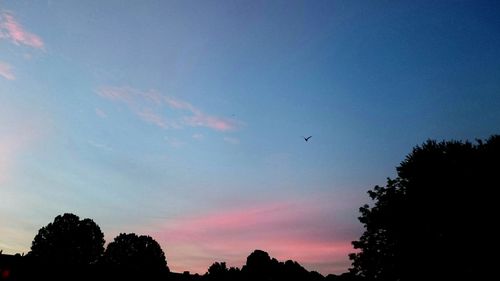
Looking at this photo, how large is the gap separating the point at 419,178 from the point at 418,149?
296 cm

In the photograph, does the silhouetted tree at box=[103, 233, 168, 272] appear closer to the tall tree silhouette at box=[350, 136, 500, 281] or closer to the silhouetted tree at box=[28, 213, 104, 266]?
the silhouetted tree at box=[28, 213, 104, 266]

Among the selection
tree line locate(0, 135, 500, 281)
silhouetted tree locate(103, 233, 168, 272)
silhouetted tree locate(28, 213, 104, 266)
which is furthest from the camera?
silhouetted tree locate(103, 233, 168, 272)

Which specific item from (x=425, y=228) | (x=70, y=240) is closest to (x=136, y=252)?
(x=70, y=240)

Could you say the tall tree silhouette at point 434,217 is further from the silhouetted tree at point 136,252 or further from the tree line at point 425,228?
the silhouetted tree at point 136,252

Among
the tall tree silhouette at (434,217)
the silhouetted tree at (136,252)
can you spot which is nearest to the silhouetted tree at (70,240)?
the silhouetted tree at (136,252)

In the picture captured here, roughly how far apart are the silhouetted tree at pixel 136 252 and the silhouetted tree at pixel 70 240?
141 inches

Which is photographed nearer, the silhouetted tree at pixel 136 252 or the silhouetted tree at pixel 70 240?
the silhouetted tree at pixel 70 240

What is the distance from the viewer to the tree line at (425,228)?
25.3m

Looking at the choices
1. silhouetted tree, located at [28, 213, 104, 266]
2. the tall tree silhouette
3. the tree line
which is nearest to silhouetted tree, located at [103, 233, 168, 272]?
silhouetted tree, located at [28, 213, 104, 266]

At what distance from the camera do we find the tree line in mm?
25258

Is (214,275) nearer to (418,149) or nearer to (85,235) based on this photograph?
(418,149)

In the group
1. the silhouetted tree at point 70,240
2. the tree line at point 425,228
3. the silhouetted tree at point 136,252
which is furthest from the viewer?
the silhouetted tree at point 136,252

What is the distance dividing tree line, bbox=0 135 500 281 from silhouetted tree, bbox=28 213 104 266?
3325 centimetres

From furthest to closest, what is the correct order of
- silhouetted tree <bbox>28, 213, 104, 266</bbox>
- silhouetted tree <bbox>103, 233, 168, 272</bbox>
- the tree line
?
1. silhouetted tree <bbox>103, 233, 168, 272</bbox>
2. silhouetted tree <bbox>28, 213, 104, 266</bbox>
3. the tree line
